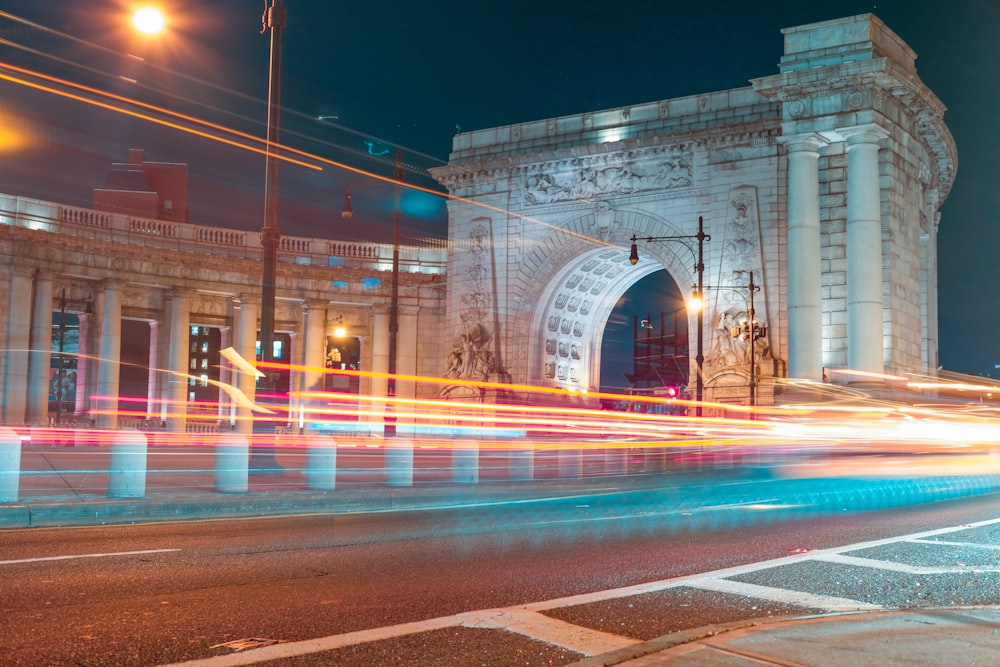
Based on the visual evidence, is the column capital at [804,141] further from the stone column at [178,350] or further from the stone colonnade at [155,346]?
the stone column at [178,350]

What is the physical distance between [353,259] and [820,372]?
30.1 metres

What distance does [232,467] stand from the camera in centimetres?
1922

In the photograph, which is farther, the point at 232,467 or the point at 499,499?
the point at 499,499

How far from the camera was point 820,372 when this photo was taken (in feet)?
144

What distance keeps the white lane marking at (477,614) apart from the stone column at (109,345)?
45.4 m

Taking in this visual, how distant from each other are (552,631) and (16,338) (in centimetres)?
4760

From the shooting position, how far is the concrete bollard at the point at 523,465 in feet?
86.3

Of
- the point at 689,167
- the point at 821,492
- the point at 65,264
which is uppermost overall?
the point at 689,167

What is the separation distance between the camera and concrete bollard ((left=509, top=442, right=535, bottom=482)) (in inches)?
1035

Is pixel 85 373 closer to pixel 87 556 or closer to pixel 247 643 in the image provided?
pixel 87 556

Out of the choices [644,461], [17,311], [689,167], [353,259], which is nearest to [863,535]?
[644,461]

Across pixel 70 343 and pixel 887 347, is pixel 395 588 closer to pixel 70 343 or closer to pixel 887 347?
pixel 887 347

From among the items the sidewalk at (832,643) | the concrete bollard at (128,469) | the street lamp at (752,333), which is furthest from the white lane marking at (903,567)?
the street lamp at (752,333)

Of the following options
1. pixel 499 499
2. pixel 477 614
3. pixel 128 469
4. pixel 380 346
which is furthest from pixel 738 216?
pixel 477 614
